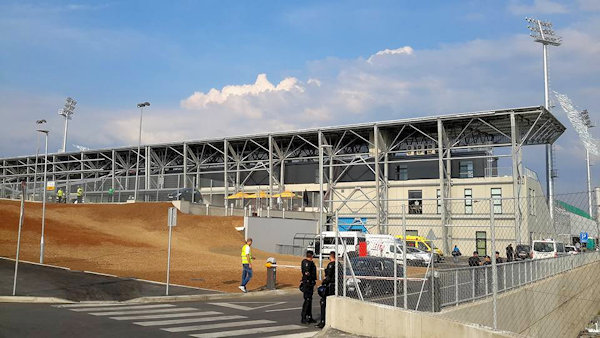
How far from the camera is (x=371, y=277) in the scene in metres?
13.1

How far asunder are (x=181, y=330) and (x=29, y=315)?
415cm

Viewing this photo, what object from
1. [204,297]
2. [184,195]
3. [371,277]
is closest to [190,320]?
[371,277]

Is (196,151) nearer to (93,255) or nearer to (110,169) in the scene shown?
(110,169)

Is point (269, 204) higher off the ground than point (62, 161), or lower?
lower

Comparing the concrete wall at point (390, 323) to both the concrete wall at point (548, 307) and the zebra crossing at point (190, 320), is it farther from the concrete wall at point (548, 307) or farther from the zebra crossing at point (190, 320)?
the concrete wall at point (548, 307)

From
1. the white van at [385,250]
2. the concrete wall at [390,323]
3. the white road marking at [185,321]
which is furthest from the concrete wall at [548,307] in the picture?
the white van at [385,250]

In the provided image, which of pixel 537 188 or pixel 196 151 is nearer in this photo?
pixel 537 188

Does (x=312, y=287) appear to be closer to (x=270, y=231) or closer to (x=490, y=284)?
(x=490, y=284)

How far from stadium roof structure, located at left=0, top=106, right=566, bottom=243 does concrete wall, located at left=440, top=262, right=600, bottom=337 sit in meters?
22.0

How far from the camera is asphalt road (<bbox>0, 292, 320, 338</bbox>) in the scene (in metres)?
11.2

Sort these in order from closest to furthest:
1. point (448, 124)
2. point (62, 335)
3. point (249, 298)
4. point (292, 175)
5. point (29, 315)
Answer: point (62, 335)
point (29, 315)
point (249, 298)
point (448, 124)
point (292, 175)

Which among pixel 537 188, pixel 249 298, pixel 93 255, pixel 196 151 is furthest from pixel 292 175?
pixel 249 298

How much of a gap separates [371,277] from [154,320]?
5.39 meters

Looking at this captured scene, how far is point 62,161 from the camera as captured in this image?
272 ft
